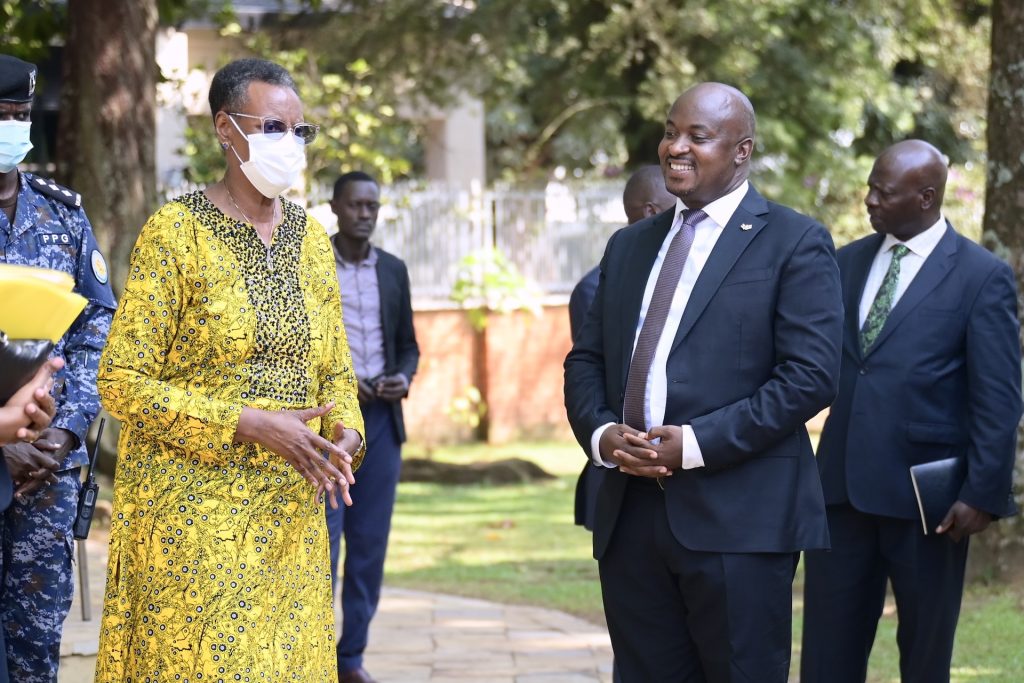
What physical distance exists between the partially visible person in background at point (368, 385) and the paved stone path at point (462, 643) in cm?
39

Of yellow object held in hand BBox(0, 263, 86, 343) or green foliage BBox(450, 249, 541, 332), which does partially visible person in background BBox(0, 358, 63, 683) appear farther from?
green foliage BBox(450, 249, 541, 332)

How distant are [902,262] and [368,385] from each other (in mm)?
2726

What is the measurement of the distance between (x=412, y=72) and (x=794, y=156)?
4.91 metres

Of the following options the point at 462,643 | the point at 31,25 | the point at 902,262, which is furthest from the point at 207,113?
the point at 902,262

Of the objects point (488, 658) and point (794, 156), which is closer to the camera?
point (488, 658)

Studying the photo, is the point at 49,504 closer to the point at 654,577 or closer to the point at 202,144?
the point at 654,577

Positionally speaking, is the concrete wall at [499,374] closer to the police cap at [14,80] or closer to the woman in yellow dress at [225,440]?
the police cap at [14,80]

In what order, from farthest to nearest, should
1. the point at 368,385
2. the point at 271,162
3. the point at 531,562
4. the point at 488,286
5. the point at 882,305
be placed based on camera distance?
the point at 488,286 → the point at 531,562 → the point at 368,385 → the point at 882,305 → the point at 271,162

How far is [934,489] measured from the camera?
497 centimetres

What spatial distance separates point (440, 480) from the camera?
13.3m

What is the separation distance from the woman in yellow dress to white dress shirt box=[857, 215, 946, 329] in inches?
90.1

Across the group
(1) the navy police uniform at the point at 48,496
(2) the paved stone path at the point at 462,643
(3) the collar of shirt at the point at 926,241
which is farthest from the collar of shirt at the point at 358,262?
(3) the collar of shirt at the point at 926,241

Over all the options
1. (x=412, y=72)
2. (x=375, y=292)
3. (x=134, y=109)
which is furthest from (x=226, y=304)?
(x=412, y=72)

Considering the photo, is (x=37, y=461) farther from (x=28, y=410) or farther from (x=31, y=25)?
(x=31, y=25)
